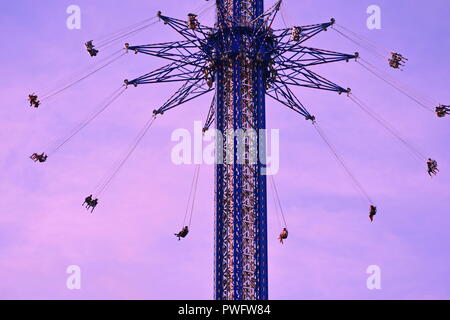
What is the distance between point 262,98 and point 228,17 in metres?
6.38

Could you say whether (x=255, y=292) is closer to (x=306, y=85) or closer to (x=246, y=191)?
(x=246, y=191)

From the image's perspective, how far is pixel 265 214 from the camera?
7581 centimetres

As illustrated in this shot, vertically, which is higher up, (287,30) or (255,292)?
(287,30)

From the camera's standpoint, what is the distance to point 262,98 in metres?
78.4
